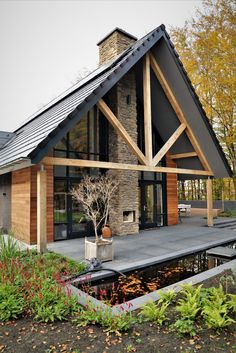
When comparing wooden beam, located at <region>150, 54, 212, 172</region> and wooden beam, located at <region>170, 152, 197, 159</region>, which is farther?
wooden beam, located at <region>170, 152, 197, 159</region>

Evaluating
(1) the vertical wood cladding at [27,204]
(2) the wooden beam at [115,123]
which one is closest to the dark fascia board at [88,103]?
(2) the wooden beam at [115,123]

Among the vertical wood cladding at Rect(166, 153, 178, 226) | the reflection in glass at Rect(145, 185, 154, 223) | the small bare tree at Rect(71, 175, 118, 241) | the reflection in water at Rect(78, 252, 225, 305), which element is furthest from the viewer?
the vertical wood cladding at Rect(166, 153, 178, 226)

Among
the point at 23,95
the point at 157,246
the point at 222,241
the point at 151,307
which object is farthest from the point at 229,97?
the point at 23,95

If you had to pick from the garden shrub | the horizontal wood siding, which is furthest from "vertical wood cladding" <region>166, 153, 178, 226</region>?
the garden shrub

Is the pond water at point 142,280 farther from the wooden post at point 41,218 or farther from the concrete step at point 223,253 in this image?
the wooden post at point 41,218

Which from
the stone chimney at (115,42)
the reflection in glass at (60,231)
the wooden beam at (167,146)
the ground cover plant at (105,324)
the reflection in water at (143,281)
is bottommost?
the reflection in water at (143,281)

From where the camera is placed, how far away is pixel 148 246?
761cm

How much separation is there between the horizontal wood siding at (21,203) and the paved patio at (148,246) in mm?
1079

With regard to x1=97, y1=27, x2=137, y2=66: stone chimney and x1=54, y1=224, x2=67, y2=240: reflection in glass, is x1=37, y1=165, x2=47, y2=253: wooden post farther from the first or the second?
x1=97, y1=27, x2=137, y2=66: stone chimney

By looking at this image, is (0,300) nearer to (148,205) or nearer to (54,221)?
(54,221)

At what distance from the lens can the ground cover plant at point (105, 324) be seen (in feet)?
9.23

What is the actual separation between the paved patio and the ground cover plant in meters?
2.07

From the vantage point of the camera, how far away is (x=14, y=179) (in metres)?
9.31

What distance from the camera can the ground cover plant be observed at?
281 cm
